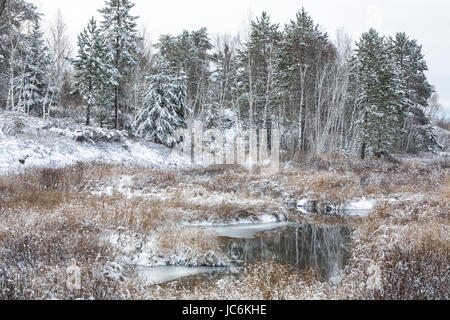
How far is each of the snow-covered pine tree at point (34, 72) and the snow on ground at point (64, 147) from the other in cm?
978

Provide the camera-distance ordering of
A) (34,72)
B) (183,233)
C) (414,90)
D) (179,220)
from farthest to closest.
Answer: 1. (414,90)
2. (34,72)
3. (179,220)
4. (183,233)

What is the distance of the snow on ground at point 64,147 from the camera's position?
1720 cm

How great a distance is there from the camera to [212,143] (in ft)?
121

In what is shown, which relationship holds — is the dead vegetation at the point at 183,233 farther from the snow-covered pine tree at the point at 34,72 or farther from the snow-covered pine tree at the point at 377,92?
the snow-covered pine tree at the point at 34,72

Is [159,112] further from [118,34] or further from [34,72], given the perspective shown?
[34,72]

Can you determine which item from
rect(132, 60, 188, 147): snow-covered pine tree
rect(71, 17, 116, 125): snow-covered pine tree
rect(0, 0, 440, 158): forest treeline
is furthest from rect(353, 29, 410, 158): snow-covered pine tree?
rect(71, 17, 116, 125): snow-covered pine tree

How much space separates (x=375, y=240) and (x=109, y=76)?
2660 cm

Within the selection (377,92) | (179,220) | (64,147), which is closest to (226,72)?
Answer: (377,92)

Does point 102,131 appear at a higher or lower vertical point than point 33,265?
higher

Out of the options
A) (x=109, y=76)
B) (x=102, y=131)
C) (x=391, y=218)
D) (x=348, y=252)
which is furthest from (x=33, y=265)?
(x=109, y=76)

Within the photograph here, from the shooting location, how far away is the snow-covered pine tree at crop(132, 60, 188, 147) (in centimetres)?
2811

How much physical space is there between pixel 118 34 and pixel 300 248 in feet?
84.8

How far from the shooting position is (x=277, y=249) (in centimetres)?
873
